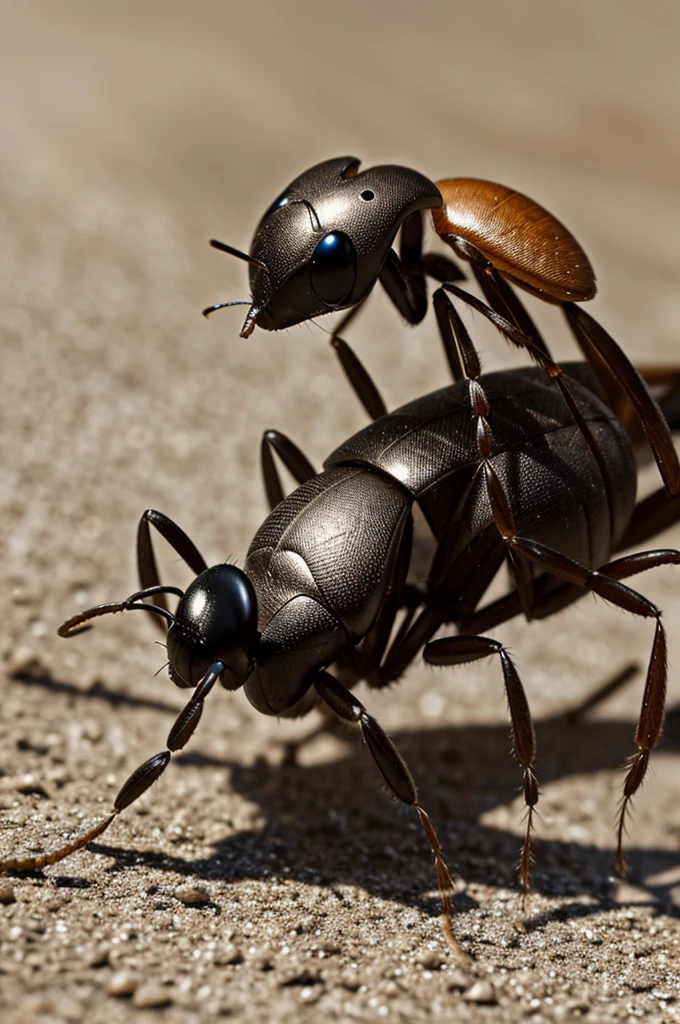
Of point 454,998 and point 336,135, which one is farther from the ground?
point 336,135

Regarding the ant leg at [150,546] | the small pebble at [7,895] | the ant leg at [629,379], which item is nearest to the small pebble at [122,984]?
the small pebble at [7,895]

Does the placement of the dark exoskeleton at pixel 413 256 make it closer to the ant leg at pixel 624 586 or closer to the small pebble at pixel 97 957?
the ant leg at pixel 624 586

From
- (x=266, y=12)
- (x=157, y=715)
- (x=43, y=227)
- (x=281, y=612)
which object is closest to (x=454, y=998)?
(x=281, y=612)

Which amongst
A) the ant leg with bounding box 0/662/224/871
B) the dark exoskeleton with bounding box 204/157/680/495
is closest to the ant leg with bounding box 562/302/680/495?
the dark exoskeleton with bounding box 204/157/680/495

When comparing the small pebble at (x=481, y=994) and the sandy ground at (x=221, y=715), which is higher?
the sandy ground at (x=221, y=715)

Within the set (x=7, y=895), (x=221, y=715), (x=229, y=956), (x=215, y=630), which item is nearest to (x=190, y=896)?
(x=229, y=956)

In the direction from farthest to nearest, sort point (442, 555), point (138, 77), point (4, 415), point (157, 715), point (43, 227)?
point (138, 77)
point (43, 227)
point (4, 415)
point (157, 715)
point (442, 555)

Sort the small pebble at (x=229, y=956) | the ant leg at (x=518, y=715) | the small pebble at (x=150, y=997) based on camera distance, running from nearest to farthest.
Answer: the small pebble at (x=150, y=997), the small pebble at (x=229, y=956), the ant leg at (x=518, y=715)

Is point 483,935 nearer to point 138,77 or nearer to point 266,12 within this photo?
point 138,77

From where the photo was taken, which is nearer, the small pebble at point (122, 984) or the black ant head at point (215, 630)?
the small pebble at point (122, 984)
